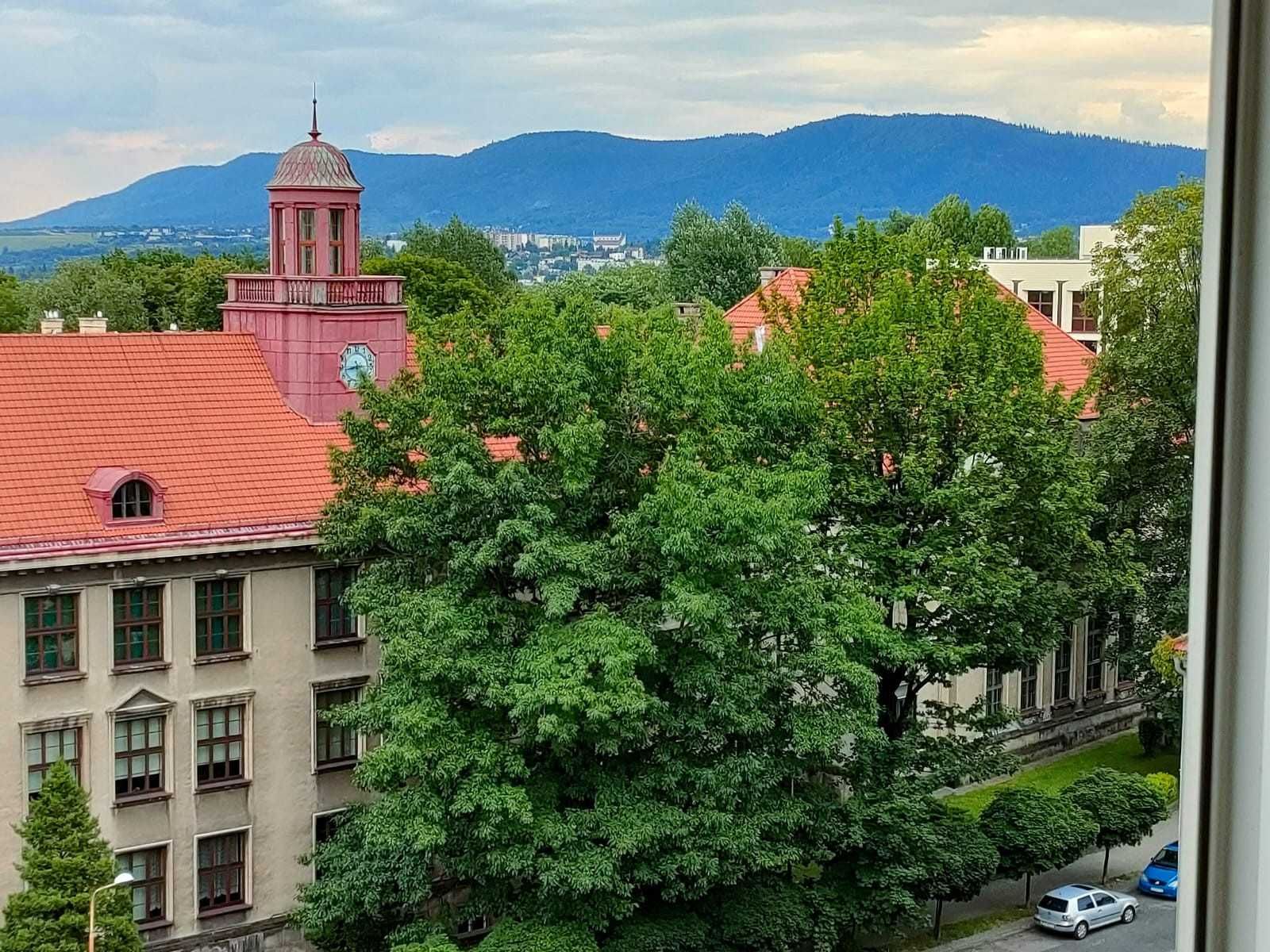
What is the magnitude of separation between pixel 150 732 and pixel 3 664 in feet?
2.99

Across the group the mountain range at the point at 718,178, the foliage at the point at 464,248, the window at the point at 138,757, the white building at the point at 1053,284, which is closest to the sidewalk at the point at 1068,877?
the window at the point at 138,757

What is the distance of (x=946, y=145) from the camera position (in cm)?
6122

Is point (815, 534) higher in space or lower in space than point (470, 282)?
lower

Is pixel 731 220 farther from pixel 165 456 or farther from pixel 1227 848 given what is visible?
pixel 1227 848

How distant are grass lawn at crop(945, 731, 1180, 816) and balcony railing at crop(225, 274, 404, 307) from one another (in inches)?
224

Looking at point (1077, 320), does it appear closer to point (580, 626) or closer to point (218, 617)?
point (580, 626)

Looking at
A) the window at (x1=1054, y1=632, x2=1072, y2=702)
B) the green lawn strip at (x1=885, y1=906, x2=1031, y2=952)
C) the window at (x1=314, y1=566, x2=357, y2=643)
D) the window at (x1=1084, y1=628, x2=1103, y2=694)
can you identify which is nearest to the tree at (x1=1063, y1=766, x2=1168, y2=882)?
the green lawn strip at (x1=885, y1=906, x2=1031, y2=952)

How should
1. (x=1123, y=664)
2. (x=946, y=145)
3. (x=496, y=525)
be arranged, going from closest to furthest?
(x=496, y=525), (x=1123, y=664), (x=946, y=145)

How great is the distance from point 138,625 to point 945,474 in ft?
15.9

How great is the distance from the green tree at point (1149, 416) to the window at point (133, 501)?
676cm

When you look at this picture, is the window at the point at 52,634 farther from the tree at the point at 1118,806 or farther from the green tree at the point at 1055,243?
the green tree at the point at 1055,243

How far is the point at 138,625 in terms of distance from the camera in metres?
8.77

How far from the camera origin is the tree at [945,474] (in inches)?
385

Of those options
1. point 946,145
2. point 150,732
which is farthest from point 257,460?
point 946,145
